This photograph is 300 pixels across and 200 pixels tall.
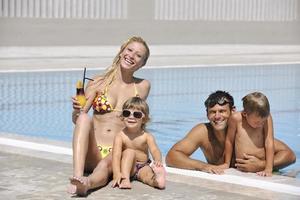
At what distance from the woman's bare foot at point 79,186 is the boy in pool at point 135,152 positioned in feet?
1.06

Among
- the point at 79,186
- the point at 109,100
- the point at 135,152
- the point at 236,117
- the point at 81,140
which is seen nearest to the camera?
the point at 79,186

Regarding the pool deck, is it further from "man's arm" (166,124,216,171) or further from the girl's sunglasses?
the girl's sunglasses

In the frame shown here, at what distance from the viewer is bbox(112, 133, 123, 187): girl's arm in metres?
5.17

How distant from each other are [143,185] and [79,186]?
1.88 ft

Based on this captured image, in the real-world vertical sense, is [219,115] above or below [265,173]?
above

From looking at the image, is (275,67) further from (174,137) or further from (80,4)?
(174,137)

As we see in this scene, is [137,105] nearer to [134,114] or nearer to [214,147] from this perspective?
[134,114]

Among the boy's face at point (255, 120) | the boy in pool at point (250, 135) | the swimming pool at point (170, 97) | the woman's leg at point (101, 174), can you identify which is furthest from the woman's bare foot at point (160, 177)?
the swimming pool at point (170, 97)

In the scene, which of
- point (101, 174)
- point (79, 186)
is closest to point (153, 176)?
point (101, 174)

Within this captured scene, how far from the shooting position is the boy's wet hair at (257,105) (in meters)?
5.53

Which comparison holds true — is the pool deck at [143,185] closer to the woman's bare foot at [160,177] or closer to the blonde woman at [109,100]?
the woman's bare foot at [160,177]

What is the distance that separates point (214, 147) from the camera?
6070 millimetres

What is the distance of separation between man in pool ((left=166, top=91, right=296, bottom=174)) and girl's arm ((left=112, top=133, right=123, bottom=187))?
79 centimetres

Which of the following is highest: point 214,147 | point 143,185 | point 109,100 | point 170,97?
point 109,100
